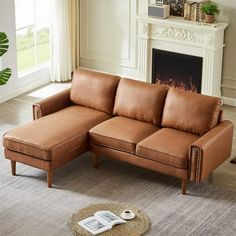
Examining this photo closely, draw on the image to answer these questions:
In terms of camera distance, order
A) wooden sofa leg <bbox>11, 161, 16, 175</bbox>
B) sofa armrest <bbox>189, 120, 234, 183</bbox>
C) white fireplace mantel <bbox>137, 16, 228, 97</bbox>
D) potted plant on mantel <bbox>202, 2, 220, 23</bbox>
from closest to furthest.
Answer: sofa armrest <bbox>189, 120, 234, 183</bbox> → wooden sofa leg <bbox>11, 161, 16, 175</bbox> → potted plant on mantel <bbox>202, 2, 220, 23</bbox> → white fireplace mantel <bbox>137, 16, 228, 97</bbox>

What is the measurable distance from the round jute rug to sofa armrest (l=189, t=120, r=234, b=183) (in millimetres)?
625

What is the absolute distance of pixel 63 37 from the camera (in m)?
8.91

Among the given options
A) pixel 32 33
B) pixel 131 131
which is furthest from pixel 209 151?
pixel 32 33

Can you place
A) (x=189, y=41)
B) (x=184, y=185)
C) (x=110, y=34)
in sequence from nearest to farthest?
(x=184, y=185), (x=189, y=41), (x=110, y=34)

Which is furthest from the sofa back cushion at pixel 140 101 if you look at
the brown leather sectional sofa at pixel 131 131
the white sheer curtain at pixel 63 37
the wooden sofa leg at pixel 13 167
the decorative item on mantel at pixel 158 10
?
the white sheer curtain at pixel 63 37

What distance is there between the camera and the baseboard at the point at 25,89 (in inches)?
330

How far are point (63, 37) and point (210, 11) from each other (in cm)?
217

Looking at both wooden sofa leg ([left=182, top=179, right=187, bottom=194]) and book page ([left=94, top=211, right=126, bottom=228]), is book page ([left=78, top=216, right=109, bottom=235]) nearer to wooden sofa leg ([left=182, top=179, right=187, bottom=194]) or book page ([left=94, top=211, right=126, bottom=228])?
book page ([left=94, top=211, right=126, bottom=228])

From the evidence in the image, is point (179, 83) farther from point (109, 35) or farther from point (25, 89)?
point (25, 89)

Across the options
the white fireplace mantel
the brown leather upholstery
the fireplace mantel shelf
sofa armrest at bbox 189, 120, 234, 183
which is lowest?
the brown leather upholstery

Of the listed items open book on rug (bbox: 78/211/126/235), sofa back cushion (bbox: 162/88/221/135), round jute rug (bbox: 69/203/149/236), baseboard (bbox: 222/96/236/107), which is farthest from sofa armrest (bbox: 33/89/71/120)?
baseboard (bbox: 222/96/236/107)

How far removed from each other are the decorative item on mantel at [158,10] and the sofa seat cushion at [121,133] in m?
1.99

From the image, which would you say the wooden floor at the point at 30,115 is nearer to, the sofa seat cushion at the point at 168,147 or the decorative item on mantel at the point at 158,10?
the sofa seat cushion at the point at 168,147

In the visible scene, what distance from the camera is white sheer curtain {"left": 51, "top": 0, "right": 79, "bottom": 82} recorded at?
8.75m
